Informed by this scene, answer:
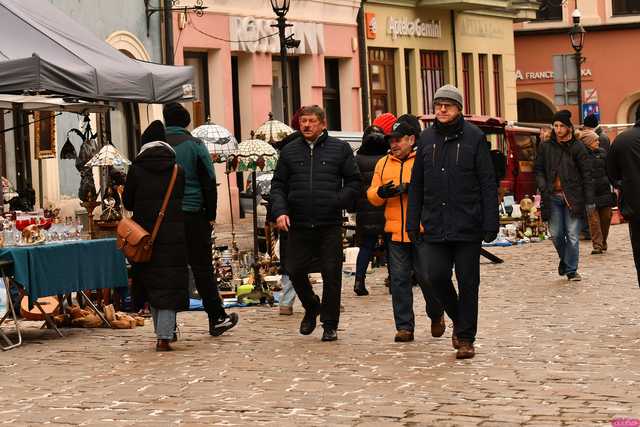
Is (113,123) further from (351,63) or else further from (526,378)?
(526,378)

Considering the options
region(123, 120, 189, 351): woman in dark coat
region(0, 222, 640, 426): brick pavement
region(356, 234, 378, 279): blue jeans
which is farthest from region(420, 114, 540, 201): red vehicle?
region(123, 120, 189, 351): woman in dark coat

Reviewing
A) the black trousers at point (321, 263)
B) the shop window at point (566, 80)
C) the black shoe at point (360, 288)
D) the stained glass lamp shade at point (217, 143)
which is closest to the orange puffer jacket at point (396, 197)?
the black trousers at point (321, 263)

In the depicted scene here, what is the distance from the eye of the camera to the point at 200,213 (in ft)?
49.4

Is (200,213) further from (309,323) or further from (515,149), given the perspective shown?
(515,149)

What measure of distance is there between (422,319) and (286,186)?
210 cm

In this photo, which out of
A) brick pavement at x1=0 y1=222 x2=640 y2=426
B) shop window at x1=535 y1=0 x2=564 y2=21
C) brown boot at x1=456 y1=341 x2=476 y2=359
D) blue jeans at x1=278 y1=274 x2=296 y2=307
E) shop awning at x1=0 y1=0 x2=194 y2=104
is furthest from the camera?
shop window at x1=535 y1=0 x2=564 y2=21

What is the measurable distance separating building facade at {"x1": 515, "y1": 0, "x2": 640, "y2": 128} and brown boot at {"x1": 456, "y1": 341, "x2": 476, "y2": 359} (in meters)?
46.0

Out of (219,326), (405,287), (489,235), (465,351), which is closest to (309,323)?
(219,326)

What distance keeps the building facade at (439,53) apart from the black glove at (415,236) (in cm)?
2895

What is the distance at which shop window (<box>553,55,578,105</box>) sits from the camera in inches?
1527

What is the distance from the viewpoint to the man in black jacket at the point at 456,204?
1278cm

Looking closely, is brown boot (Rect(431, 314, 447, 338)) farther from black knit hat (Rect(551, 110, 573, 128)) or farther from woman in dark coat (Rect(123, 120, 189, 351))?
black knit hat (Rect(551, 110, 573, 128))

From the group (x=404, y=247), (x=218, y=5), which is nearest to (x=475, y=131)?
(x=404, y=247)

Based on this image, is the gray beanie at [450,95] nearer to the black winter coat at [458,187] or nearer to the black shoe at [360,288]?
the black winter coat at [458,187]
